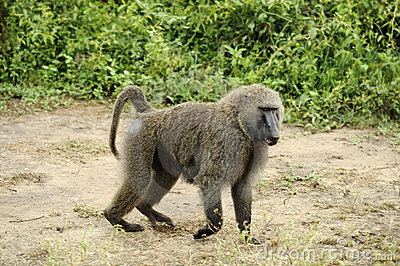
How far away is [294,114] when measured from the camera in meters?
6.83

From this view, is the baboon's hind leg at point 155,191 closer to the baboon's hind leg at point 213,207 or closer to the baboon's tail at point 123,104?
the baboon's tail at point 123,104

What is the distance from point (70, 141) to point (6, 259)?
8.86 feet

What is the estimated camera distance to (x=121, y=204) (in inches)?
149

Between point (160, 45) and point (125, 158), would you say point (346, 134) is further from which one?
point (125, 158)

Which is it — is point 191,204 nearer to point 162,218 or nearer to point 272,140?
point 162,218

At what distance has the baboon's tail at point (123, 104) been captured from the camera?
3883 mm

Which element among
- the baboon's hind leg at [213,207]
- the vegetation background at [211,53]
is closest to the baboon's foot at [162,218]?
the baboon's hind leg at [213,207]

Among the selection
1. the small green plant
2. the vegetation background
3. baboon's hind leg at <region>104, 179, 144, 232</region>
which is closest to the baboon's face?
baboon's hind leg at <region>104, 179, 144, 232</region>

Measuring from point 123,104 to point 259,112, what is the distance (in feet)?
3.59

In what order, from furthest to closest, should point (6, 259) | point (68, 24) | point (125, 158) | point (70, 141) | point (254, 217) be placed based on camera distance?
point (68, 24), point (70, 141), point (254, 217), point (125, 158), point (6, 259)

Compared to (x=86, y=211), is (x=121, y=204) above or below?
above

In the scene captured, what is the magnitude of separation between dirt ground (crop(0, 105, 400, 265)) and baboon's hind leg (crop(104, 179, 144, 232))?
0.38ft

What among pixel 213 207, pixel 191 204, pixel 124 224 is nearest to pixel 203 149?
pixel 213 207

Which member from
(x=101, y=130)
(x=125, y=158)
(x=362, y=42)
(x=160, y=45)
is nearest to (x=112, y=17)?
(x=160, y=45)
